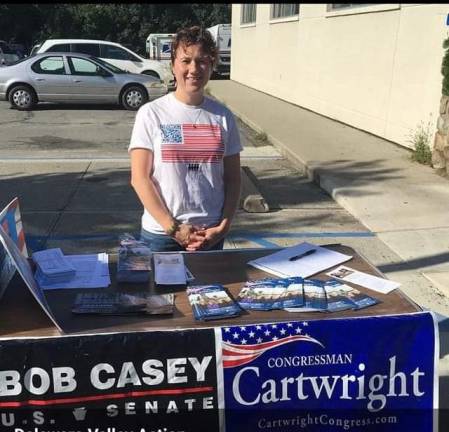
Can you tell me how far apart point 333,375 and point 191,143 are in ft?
4.03

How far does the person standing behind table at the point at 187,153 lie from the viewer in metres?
2.60

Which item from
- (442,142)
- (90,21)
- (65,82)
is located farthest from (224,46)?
(442,142)

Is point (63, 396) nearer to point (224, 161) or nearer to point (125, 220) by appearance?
point (224, 161)

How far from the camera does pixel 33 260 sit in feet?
8.41

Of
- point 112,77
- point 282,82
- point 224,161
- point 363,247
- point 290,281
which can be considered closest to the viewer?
→ point 290,281

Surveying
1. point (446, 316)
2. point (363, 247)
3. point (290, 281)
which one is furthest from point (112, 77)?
point (290, 281)

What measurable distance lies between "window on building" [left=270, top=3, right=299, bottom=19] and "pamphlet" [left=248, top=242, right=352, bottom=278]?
1569 cm

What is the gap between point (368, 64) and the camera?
11.5 metres

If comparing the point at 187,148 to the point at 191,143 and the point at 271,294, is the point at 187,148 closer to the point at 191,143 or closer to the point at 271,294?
the point at 191,143

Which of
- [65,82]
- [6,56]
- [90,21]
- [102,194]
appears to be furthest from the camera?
[90,21]

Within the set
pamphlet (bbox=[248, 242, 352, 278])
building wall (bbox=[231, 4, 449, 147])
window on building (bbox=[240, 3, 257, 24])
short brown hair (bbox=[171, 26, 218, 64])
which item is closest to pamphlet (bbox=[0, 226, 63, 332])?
pamphlet (bbox=[248, 242, 352, 278])

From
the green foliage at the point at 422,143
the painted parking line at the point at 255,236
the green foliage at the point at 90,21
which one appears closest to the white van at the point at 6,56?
the green foliage at the point at 90,21

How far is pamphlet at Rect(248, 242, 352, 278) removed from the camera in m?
2.58

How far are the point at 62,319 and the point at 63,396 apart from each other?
0.27 m
